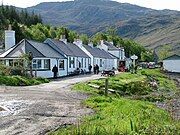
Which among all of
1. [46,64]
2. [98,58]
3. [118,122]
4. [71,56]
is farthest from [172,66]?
[118,122]

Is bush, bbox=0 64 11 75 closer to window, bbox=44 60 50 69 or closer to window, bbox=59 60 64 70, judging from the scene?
window, bbox=44 60 50 69

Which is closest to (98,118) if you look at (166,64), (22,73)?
(22,73)

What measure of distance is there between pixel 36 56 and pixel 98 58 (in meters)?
32.4

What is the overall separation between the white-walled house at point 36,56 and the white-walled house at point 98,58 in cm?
2176

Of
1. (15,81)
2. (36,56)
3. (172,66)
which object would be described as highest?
(36,56)

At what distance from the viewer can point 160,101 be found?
1340 inches

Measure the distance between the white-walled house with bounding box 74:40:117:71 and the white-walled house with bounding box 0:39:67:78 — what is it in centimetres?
2176

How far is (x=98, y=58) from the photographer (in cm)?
8300

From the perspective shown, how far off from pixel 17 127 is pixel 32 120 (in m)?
1.79

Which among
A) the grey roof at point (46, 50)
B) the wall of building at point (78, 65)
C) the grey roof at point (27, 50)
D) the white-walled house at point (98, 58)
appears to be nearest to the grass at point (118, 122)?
the grey roof at point (27, 50)

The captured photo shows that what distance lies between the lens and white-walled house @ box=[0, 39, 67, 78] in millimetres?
51250

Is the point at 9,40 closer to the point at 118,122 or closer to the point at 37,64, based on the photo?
the point at 37,64

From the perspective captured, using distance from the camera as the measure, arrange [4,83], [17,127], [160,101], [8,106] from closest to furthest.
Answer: [17,127] < [8,106] < [160,101] < [4,83]

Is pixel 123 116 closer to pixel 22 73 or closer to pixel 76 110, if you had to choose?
pixel 76 110
